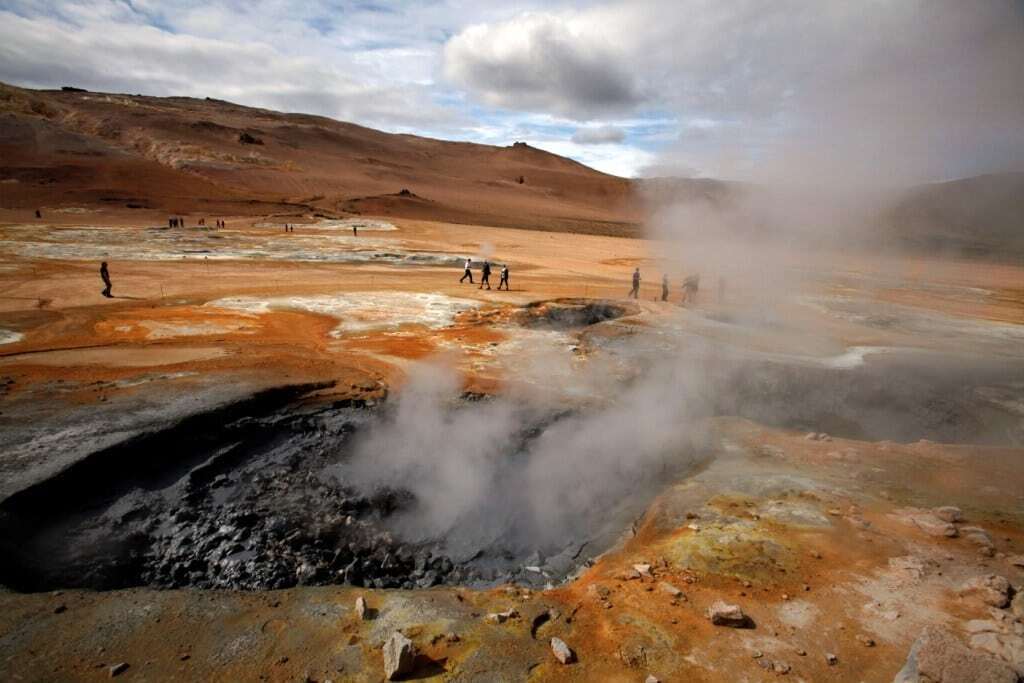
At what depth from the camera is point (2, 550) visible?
4.77 metres

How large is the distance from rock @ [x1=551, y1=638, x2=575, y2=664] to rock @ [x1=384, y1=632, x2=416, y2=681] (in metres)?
0.91

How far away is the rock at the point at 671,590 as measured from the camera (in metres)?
4.16

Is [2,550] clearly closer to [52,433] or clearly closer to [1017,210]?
[52,433]

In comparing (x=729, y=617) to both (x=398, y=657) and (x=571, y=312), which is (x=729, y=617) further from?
(x=571, y=312)

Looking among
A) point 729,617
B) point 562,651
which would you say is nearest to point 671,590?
point 729,617

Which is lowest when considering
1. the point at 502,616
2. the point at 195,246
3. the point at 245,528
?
the point at 245,528

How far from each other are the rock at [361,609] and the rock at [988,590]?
4345 millimetres

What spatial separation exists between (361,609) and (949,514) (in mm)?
5295

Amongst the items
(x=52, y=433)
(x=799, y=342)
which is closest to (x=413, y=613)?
(x=52, y=433)

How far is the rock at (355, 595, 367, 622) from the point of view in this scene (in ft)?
12.8

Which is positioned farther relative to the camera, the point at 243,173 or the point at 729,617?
the point at 243,173

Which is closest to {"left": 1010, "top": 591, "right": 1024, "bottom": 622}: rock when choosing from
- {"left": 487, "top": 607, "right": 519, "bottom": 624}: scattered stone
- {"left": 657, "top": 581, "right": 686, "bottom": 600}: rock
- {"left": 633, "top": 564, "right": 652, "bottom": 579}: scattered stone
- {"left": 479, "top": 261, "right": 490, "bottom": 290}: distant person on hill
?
{"left": 657, "top": 581, "right": 686, "bottom": 600}: rock

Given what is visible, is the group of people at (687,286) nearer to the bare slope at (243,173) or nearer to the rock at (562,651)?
the rock at (562,651)

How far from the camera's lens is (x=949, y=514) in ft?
16.8
